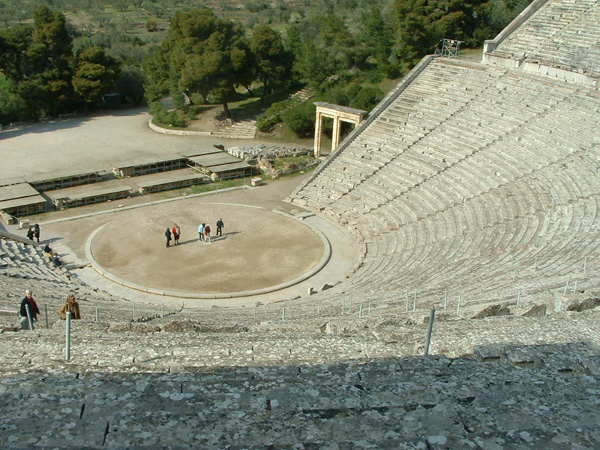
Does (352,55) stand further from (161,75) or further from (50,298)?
(50,298)

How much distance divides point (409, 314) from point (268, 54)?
31.3 metres

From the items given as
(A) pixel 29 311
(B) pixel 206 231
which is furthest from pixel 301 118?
(A) pixel 29 311

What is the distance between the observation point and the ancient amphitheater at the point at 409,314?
5223mm

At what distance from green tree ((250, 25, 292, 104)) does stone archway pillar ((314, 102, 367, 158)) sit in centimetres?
987

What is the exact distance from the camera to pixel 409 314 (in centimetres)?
1188

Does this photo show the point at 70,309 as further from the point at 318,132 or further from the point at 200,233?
the point at 318,132

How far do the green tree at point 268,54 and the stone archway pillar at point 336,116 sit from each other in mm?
9873

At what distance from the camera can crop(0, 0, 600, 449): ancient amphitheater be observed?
206 inches

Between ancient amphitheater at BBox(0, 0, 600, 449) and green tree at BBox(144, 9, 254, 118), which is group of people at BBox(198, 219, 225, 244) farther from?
green tree at BBox(144, 9, 254, 118)

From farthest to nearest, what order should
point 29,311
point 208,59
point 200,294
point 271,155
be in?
point 208,59 < point 271,155 < point 200,294 < point 29,311

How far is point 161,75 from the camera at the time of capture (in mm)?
41969

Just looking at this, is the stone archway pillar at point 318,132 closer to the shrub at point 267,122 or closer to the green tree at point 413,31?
the shrub at point 267,122

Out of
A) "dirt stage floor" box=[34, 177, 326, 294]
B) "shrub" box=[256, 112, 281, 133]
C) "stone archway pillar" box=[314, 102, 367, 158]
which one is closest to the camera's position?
"dirt stage floor" box=[34, 177, 326, 294]

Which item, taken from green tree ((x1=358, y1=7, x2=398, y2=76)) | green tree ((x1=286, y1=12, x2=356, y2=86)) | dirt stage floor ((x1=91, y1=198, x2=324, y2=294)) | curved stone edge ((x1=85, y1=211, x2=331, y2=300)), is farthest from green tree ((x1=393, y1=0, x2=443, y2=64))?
curved stone edge ((x1=85, y1=211, x2=331, y2=300))
